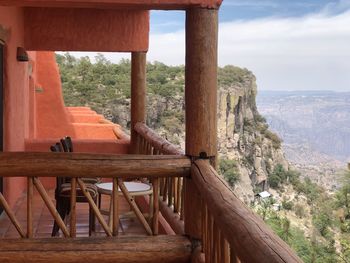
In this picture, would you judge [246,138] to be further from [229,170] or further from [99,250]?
[99,250]

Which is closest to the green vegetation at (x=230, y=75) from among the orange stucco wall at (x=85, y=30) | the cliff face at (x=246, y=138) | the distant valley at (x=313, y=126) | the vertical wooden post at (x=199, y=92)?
the cliff face at (x=246, y=138)

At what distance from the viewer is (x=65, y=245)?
3.48 metres

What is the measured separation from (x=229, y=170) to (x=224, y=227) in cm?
4012

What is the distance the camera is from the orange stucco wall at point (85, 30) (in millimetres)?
7059

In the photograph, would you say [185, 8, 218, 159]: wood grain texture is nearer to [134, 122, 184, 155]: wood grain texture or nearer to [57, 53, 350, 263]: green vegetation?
[134, 122, 184, 155]: wood grain texture

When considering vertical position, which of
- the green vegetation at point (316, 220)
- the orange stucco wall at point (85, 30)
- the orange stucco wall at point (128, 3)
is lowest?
the green vegetation at point (316, 220)

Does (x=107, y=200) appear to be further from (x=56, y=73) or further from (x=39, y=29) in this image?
(x=56, y=73)

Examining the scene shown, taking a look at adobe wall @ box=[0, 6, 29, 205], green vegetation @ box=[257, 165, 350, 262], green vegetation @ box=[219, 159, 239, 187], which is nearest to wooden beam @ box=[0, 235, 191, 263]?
adobe wall @ box=[0, 6, 29, 205]

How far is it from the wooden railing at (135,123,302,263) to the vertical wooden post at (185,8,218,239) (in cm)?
8

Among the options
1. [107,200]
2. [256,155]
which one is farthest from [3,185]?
[256,155]

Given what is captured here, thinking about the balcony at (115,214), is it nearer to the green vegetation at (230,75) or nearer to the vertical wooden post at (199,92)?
the vertical wooden post at (199,92)

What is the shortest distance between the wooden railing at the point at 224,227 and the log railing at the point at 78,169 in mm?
218

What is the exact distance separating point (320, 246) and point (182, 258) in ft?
88.4

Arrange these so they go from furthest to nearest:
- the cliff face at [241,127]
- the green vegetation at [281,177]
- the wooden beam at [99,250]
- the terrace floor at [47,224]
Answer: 1. the green vegetation at [281,177]
2. the cliff face at [241,127]
3. the terrace floor at [47,224]
4. the wooden beam at [99,250]
